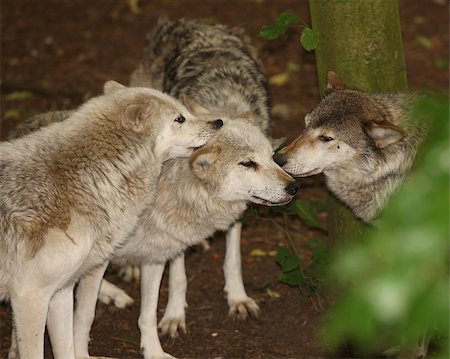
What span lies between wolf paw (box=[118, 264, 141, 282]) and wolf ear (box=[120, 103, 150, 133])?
256 centimetres

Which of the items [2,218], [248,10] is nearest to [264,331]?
[2,218]

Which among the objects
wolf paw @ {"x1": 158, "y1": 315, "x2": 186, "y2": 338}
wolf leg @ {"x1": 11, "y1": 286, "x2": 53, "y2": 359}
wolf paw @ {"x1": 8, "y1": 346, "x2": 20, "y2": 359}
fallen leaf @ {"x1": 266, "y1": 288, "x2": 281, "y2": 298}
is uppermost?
wolf leg @ {"x1": 11, "y1": 286, "x2": 53, "y2": 359}

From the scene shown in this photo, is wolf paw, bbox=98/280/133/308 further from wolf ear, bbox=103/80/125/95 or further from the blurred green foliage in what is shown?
the blurred green foliage

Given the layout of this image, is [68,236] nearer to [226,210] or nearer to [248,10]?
[226,210]

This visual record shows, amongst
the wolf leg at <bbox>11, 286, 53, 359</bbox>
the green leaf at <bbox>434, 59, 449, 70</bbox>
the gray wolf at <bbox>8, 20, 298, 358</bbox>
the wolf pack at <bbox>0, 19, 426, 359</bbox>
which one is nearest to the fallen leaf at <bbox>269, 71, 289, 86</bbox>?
the green leaf at <bbox>434, 59, 449, 70</bbox>

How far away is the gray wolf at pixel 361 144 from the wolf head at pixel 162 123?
2.05 feet

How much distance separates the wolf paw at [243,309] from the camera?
6.12 meters

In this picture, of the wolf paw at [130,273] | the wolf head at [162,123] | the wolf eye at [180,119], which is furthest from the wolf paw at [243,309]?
the wolf eye at [180,119]

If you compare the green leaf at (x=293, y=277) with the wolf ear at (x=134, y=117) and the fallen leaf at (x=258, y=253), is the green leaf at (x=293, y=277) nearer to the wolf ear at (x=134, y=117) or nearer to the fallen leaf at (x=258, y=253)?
the fallen leaf at (x=258, y=253)

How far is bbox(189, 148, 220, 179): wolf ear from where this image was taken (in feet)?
16.1

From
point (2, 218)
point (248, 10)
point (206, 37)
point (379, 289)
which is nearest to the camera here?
point (379, 289)

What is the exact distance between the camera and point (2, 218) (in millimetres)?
4043

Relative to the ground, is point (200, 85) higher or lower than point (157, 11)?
higher

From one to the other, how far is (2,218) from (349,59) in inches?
114
